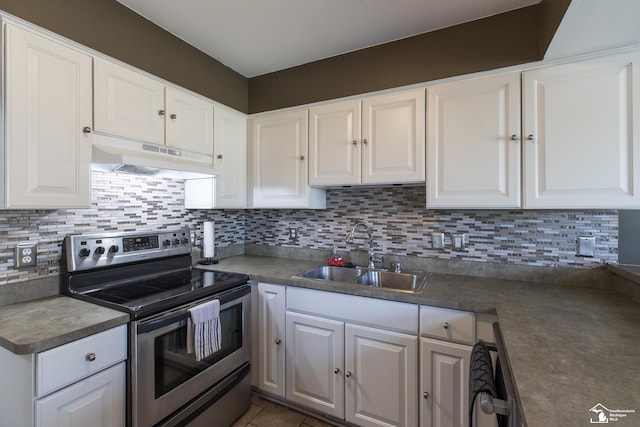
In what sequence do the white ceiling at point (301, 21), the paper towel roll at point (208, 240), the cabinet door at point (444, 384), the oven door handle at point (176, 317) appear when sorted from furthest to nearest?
the paper towel roll at point (208, 240), the white ceiling at point (301, 21), the cabinet door at point (444, 384), the oven door handle at point (176, 317)

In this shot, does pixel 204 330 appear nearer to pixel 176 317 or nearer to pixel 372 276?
pixel 176 317

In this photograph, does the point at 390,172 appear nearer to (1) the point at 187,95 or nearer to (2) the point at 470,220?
(2) the point at 470,220

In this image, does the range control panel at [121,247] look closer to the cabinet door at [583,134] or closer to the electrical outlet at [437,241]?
the electrical outlet at [437,241]

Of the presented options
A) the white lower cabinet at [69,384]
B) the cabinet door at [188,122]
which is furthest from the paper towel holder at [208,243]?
the white lower cabinet at [69,384]

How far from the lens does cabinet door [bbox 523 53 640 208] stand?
1361 mm

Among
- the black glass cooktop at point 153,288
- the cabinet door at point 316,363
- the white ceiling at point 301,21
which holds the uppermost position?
the white ceiling at point 301,21

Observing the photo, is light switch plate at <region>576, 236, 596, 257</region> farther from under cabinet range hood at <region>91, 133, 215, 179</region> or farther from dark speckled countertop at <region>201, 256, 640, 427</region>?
under cabinet range hood at <region>91, 133, 215, 179</region>

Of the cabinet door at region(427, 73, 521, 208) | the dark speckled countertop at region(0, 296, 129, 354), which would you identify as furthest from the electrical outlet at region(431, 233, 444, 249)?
the dark speckled countertop at region(0, 296, 129, 354)

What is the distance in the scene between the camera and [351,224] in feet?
7.58

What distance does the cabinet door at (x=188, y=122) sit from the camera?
1813 mm

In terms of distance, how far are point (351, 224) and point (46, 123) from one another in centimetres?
183

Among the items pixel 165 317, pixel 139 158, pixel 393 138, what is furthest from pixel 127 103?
pixel 393 138

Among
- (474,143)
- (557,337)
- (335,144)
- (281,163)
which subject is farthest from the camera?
(281,163)

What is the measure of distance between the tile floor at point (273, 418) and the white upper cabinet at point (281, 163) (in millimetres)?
1362
